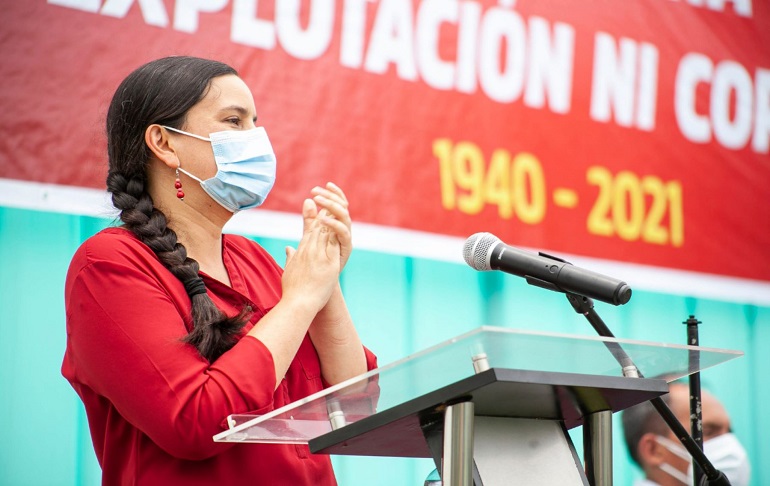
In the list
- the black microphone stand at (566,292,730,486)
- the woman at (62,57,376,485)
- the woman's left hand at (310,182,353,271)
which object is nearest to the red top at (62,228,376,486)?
the woman at (62,57,376,485)

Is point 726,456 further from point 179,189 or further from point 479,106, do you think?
point 179,189

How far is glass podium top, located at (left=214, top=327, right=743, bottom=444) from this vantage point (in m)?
0.99

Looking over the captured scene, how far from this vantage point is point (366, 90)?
8.82ft

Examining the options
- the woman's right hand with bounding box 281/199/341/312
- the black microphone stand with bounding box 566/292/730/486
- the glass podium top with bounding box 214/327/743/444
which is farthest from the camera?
the woman's right hand with bounding box 281/199/341/312

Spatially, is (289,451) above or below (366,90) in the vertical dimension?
below

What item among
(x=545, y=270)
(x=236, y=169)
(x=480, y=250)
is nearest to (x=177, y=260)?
(x=236, y=169)

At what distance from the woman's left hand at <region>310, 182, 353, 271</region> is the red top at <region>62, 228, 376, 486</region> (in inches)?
10.2

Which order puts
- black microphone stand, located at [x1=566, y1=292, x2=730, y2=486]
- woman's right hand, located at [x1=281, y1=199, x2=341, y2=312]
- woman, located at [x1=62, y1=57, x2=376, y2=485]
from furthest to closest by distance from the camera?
woman's right hand, located at [x1=281, y1=199, x2=341, y2=312] < woman, located at [x1=62, y1=57, x2=376, y2=485] < black microphone stand, located at [x1=566, y1=292, x2=730, y2=486]

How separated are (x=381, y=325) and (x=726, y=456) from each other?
1301 mm

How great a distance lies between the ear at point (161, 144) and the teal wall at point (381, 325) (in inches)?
32.1

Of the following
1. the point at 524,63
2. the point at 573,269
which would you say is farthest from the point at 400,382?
the point at 524,63

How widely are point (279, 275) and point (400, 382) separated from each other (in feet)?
2.41

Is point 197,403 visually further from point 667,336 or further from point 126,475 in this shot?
point 667,336

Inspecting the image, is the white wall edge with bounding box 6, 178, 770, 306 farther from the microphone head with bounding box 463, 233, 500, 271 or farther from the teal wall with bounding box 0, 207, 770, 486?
the microphone head with bounding box 463, 233, 500, 271
